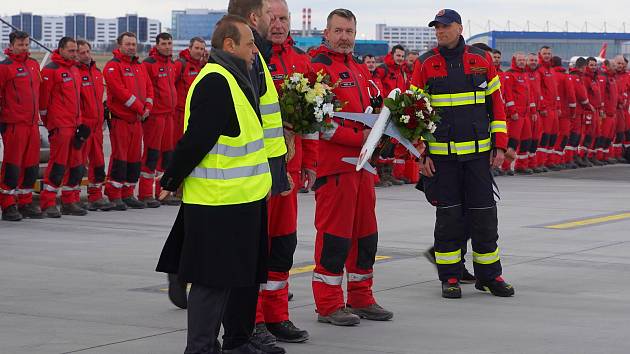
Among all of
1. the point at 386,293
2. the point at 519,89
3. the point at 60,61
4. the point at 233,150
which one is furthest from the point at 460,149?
the point at 519,89

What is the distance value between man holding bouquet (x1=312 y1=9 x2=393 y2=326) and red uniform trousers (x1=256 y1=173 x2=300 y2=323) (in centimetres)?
64

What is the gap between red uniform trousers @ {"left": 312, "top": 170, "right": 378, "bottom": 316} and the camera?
8648 mm

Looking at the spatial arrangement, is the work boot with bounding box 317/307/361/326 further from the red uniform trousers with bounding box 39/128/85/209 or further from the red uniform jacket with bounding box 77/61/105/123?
the red uniform jacket with bounding box 77/61/105/123

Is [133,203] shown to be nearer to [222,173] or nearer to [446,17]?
[446,17]

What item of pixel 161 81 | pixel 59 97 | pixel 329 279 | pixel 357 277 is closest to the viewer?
pixel 329 279

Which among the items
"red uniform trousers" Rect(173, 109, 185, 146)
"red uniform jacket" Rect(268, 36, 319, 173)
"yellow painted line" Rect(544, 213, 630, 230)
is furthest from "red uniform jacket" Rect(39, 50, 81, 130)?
"red uniform jacket" Rect(268, 36, 319, 173)

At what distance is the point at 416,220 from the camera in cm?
1542

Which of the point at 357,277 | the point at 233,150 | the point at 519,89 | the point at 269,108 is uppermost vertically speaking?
the point at 519,89

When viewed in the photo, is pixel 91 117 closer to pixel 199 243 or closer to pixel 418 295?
pixel 418 295

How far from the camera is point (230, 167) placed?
6.82 m

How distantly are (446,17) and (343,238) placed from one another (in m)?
2.25

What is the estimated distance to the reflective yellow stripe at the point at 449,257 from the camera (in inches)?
392

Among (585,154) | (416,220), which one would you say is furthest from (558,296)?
(585,154)

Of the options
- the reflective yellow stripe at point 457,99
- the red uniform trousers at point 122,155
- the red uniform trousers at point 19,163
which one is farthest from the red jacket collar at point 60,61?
the reflective yellow stripe at point 457,99
